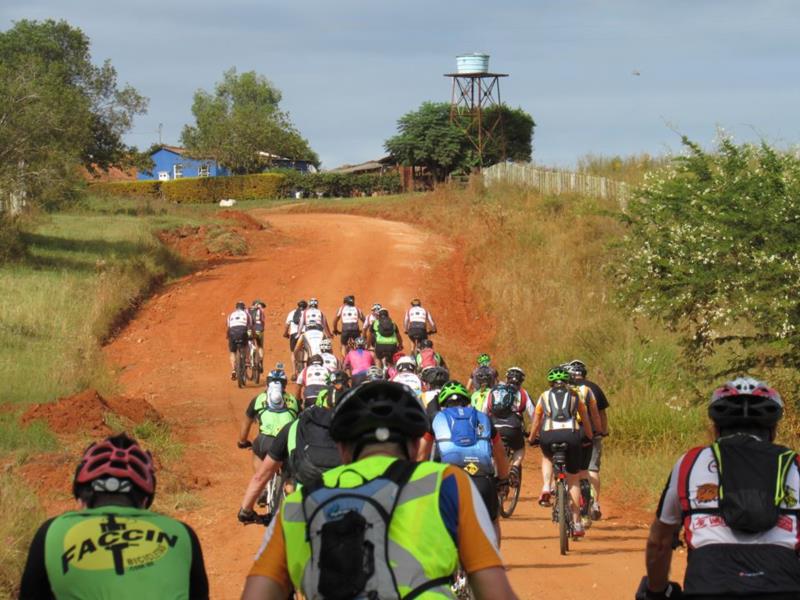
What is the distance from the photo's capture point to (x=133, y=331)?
103 feet

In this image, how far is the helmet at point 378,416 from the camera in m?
4.14

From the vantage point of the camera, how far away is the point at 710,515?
4.94 meters

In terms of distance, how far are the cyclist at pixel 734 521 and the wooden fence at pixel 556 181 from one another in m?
29.9

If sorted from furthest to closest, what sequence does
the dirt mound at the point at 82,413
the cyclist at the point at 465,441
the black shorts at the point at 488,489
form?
1. the dirt mound at the point at 82,413
2. the cyclist at the point at 465,441
3. the black shorts at the point at 488,489

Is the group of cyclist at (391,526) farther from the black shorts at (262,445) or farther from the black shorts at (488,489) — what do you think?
the black shorts at (262,445)

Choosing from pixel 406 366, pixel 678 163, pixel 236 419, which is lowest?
pixel 236 419

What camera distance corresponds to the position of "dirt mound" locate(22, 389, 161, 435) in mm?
18188

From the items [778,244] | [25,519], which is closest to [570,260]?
[778,244]

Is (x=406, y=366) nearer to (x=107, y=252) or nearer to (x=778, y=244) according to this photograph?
(x=778, y=244)

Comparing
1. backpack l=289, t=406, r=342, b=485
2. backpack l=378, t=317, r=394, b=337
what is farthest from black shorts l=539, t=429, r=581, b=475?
backpack l=378, t=317, r=394, b=337

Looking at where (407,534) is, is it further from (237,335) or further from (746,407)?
(237,335)

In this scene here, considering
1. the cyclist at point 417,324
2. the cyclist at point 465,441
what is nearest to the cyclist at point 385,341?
the cyclist at point 417,324

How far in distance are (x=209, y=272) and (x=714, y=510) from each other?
35.2 metres

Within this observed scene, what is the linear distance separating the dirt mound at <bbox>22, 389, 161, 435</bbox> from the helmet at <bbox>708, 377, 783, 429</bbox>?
14.0 metres
